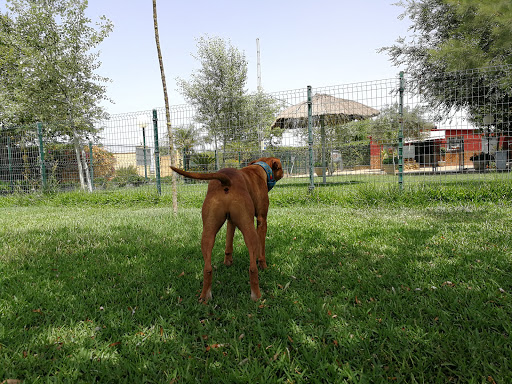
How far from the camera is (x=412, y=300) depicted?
2068 mm

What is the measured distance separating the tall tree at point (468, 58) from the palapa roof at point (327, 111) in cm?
187

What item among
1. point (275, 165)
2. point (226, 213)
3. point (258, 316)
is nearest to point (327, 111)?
point (275, 165)

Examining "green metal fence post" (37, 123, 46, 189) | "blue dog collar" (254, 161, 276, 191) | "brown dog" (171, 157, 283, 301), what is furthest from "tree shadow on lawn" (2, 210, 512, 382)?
"green metal fence post" (37, 123, 46, 189)

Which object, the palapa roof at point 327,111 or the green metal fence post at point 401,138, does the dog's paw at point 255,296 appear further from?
the palapa roof at point 327,111

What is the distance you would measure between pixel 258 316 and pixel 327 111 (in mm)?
8284

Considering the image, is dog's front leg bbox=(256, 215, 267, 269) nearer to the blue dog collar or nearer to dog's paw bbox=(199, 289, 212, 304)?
the blue dog collar

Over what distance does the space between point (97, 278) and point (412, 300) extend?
2492mm

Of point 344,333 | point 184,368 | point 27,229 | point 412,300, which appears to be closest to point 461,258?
point 412,300

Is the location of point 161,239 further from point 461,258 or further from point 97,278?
point 461,258

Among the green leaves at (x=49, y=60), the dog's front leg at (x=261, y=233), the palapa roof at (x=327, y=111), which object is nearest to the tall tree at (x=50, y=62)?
the green leaves at (x=49, y=60)

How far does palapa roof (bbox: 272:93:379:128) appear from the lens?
8.02m

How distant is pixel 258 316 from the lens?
6.44ft

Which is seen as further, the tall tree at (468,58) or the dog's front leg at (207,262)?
the tall tree at (468,58)

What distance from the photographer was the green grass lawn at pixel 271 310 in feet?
4.73
